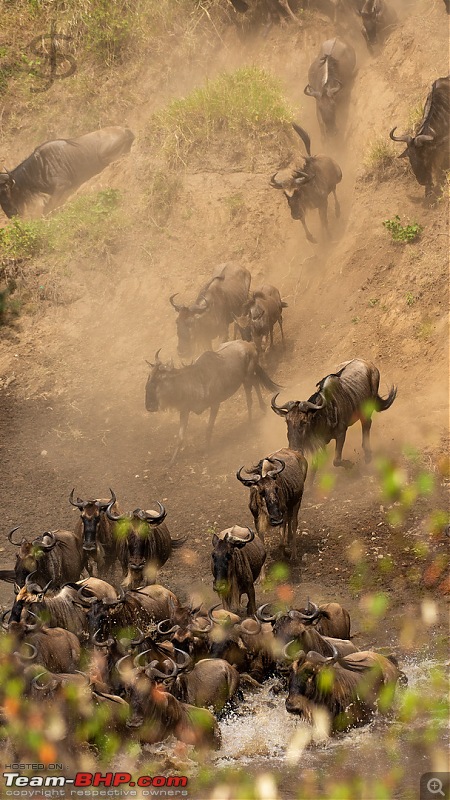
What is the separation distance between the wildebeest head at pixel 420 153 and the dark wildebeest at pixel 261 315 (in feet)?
12.4

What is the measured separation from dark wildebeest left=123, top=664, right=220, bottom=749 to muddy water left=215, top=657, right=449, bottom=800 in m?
0.27

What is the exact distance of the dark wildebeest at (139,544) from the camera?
12.3 m

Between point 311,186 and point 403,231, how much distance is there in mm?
2449

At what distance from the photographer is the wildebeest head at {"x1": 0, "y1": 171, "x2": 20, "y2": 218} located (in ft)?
78.3

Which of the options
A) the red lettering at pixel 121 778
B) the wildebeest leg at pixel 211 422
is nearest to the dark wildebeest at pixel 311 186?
the wildebeest leg at pixel 211 422

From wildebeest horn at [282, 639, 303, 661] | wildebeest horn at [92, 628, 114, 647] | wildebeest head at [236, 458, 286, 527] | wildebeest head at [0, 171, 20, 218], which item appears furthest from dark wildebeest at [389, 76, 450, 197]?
wildebeest horn at [92, 628, 114, 647]

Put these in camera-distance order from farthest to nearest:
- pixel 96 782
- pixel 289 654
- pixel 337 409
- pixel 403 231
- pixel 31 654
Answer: pixel 403 231
pixel 337 409
pixel 31 654
pixel 289 654
pixel 96 782

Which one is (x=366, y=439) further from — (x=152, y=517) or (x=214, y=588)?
(x=214, y=588)

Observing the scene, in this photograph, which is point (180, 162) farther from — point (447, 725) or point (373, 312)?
point (447, 725)

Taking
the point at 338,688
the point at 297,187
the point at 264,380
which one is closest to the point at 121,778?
the point at 338,688

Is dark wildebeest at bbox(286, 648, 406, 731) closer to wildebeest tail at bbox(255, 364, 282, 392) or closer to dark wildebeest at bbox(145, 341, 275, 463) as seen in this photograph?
dark wildebeest at bbox(145, 341, 275, 463)

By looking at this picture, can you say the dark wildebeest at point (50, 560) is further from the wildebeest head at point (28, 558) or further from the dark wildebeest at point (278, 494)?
the dark wildebeest at point (278, 494)

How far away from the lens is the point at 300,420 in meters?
13.8

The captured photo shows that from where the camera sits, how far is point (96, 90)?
26.2 metres
